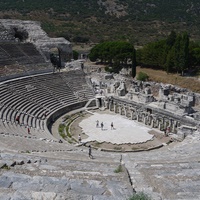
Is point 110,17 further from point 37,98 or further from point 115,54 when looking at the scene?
point 37,98

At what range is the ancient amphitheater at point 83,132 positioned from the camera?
11.0m

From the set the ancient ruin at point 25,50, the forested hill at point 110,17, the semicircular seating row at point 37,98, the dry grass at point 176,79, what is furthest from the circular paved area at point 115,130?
the forested hill at point 110,17

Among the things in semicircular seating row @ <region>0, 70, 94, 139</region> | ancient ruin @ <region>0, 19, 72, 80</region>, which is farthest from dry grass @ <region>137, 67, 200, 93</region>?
semicircular seating row @ <region>0, 70, 94, 139</region>

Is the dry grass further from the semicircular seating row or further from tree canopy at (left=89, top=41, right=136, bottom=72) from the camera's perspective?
the semicircular seating row

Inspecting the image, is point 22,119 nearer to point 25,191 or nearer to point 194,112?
point 194,112

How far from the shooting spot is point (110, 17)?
121 m

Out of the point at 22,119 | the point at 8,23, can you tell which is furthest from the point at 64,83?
the point at 8,23

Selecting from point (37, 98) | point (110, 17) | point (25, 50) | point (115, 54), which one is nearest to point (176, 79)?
point (115, 54)

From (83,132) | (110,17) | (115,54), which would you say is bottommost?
(83,132)

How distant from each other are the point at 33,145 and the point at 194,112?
1875cm

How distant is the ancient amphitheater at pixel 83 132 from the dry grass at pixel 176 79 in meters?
9.15

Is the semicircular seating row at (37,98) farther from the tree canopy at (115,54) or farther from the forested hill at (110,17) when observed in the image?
the forested hill at (110,17)

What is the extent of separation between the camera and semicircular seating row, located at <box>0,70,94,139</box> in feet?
93.5

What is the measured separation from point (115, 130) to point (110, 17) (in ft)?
316
